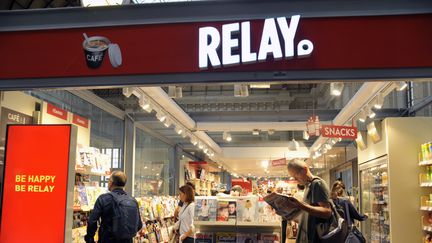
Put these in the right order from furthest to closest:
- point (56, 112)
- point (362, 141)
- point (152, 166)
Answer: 1. point (152, 166)
2. point (362, 141)
3. point (56, 112)

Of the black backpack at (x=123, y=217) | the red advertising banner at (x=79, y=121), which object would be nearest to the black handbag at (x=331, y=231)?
the black backpack at (x=123, y=217)

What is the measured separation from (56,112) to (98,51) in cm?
290

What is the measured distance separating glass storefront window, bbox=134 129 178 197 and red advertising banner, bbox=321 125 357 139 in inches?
180

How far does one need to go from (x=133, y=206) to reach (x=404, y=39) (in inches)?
117

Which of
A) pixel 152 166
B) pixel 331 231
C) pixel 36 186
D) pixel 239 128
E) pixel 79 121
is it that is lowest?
pixel 331 231

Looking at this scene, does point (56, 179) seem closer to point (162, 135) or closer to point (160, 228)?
point (160, 228)

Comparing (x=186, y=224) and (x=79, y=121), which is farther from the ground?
(x=79, y=121)

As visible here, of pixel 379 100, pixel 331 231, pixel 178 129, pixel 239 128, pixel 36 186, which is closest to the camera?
pixel 331 231

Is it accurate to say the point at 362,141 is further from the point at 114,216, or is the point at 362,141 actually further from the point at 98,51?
the point at 98,51

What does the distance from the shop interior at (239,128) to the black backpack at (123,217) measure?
1.24 m

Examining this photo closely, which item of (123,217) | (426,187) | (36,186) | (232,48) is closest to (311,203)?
(232,48)

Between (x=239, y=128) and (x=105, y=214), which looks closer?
(x=105, y=214)

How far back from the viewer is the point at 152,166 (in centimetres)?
1270

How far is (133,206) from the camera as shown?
4.97 m
